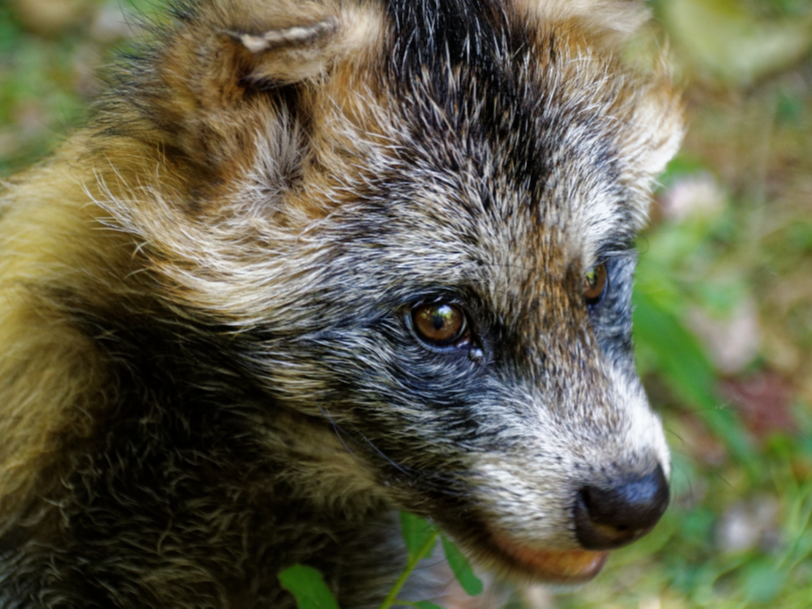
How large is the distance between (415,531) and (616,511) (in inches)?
29.4

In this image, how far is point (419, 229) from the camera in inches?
91.7

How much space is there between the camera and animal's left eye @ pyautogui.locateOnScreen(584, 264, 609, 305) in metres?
2.67

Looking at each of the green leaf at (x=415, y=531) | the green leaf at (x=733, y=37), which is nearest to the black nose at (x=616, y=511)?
the green leaf at (x=415, y=531)

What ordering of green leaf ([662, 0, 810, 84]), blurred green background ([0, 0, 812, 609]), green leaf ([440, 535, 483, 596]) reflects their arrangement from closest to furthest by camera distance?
green leaf ([440, 535, 483, 596]) < blurred green background ([0, 0, 812, 609]) < green leaf ([662, 0, 810, 84])

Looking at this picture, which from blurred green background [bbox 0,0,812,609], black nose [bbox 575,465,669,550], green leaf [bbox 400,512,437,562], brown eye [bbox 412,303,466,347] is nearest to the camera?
black nose [bbox 575,465,669,550]

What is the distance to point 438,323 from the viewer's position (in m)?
2.38

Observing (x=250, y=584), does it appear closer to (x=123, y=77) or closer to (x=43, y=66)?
(x=123, y=77)

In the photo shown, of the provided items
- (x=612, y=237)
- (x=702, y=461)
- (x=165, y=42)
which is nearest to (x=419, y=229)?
(x=612, y=237)

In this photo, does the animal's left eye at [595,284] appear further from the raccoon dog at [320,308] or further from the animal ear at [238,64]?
the animal ear at [238,64]

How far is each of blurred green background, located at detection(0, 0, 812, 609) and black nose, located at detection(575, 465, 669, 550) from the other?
129cm

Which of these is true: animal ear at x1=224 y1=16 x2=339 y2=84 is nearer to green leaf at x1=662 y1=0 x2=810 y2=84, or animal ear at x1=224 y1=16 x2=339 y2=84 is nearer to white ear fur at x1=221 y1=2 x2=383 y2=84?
white ear fur at x1=221 y1=2 x2=383 y2=84

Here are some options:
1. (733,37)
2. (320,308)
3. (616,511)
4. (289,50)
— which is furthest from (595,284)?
(733,37)

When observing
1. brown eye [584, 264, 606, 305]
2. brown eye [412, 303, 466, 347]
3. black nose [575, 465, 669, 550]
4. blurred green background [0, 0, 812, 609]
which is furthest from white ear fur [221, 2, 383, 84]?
black nose [575, 465, 669, 550]

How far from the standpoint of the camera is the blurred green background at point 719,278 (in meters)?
3.74
